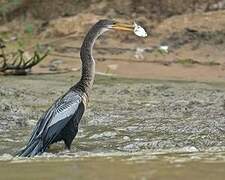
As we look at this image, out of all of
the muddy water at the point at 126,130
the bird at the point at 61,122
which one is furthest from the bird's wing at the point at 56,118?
the muddy water at the point at 126,130

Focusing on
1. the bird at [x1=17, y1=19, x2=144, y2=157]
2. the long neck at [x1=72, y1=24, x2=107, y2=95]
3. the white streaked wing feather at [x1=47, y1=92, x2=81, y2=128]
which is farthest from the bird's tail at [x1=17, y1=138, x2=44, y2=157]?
the long neck at [x1=72, y1=24, x2=107, y2=95]

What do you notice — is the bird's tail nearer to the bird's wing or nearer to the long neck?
the bird's wing

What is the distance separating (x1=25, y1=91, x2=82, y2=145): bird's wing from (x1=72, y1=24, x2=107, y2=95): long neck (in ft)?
0.84

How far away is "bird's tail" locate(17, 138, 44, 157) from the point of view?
23.9ft

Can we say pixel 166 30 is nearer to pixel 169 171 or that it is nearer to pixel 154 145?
pixel 154 145

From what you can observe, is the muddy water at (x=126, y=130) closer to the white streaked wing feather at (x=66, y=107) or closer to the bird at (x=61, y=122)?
the bird at (x=61, y=122)

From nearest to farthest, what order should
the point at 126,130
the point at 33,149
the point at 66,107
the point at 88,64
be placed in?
1. the point at 33,149
2. the point at 66,107
3. the point at 88,64
4. the point at 126,130

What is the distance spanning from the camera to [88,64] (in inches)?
329

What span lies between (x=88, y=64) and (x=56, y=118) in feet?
3.10

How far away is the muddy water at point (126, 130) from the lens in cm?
602

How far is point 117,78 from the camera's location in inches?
547

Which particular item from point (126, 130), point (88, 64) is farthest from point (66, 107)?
point (126, 130)

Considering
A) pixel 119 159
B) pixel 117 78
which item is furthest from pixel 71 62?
pixel 119 159

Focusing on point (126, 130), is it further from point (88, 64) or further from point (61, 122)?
point (61, 122)
